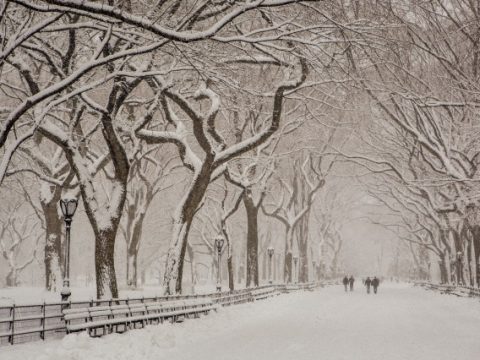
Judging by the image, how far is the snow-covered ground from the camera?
38.0ft

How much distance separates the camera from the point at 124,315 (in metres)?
15.5

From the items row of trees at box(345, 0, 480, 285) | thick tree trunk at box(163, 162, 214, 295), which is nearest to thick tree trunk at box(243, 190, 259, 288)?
row of trees at box(345, 0, 480, 285)

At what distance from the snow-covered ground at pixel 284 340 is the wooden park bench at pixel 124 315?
0.39 m

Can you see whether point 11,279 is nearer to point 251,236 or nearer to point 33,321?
point 251,236

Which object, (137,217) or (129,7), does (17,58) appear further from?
(137,217)

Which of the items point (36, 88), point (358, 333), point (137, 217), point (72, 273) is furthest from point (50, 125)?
point (72, 273)

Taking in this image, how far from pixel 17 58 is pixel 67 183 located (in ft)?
36.2

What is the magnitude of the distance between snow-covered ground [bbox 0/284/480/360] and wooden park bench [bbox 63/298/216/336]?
395mm

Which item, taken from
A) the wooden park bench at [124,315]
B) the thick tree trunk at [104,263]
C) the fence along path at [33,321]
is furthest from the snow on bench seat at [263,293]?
the fence along path at [33,321]

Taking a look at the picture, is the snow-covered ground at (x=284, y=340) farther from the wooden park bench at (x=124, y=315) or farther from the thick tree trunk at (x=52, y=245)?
the thick tree trunk at (x=52, y=245)

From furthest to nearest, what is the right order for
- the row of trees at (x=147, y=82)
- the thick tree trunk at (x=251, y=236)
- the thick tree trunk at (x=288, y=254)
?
the thick tree trunk at (x=288, y=254) < the thick tree trunk at (x=251, y=236) < the row of trees at (x=147, y=82)

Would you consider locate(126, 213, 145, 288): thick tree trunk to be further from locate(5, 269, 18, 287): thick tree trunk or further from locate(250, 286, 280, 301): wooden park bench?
locate(5, 269, 18, 287): thick tree trunk

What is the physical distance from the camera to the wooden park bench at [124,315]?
42.6ft

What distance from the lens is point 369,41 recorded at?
48.4 feet
